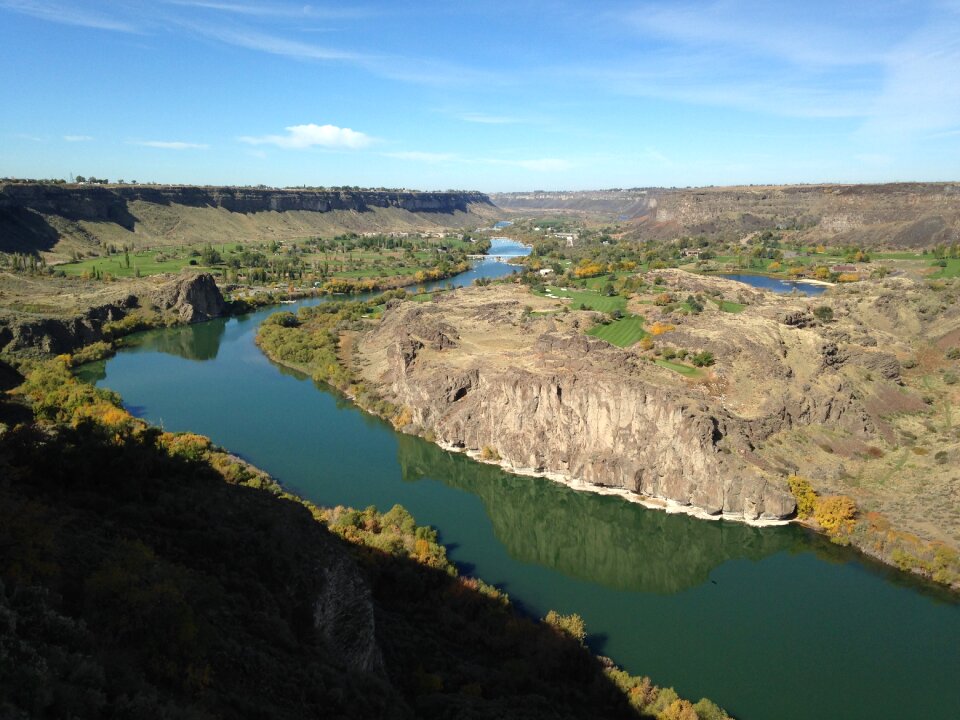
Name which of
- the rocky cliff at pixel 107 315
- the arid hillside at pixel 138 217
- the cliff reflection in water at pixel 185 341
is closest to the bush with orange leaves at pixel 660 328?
the cliff reflection in water at pixel 185 341

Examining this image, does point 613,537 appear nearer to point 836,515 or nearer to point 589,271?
point 836,515

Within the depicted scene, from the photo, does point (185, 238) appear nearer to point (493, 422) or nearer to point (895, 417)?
point (493, 422)

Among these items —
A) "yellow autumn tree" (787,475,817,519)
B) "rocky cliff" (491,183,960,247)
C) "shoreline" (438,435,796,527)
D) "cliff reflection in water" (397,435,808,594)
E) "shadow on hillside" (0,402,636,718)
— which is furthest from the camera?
"rocky cliff" (491,183,960,247)

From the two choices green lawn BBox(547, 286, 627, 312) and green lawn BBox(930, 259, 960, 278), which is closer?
green lawn BBox(547, 286, 627, 312)

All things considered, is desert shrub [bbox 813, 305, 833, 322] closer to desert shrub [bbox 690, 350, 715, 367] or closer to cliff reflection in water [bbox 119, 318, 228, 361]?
desert shrub [bbox 690, 350, 715, 367]

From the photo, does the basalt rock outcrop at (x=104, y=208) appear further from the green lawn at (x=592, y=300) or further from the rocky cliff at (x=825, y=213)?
the rocky cliff at (x=825, y=213)

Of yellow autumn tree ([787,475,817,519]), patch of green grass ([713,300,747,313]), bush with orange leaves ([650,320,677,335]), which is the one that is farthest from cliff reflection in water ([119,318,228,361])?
yellow autumn tree ([787,475,817,519])
